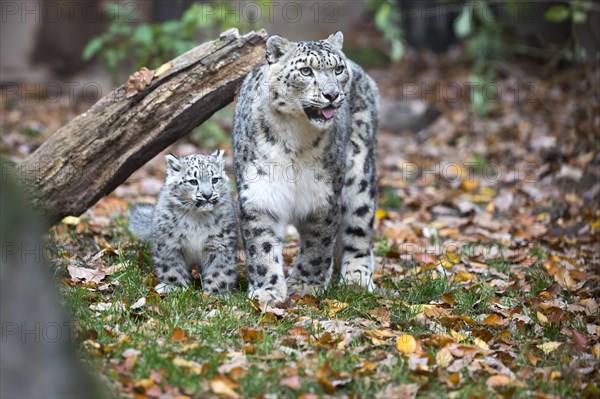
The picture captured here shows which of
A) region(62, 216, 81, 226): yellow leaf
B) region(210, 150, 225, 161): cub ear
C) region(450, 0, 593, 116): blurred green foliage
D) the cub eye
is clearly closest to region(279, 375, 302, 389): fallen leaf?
the cub eye

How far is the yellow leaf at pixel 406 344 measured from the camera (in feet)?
17.5

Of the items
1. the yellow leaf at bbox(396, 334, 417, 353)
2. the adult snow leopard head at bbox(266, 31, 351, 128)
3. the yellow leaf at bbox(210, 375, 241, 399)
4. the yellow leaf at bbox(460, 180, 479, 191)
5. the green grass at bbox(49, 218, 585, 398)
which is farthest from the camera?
the yellow leaf at bbox(460, 180, 479, 191)

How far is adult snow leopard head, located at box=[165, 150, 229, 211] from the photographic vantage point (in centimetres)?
651

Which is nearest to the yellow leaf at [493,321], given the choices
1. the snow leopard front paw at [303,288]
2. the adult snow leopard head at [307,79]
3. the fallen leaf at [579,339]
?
the fallen leaf at [579,339]

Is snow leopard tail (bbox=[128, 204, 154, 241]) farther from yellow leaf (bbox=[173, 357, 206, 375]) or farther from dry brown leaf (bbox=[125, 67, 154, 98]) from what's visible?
yellow leaf (bbox=[173, 357, 206, 375])

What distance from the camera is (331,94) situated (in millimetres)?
6090

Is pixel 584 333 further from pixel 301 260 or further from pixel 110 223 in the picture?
pixel 110 223

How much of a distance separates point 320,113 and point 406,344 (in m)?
1.81

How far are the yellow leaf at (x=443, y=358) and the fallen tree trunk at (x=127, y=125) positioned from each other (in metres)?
3.00

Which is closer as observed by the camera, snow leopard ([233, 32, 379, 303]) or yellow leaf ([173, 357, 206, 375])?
yellow leaf ([173, 357, 206, 375])

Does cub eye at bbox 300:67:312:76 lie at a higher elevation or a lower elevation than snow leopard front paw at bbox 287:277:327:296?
higher

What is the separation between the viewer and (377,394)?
4738mm

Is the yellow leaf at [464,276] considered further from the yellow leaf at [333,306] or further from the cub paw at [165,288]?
the cub paw at [165,288]

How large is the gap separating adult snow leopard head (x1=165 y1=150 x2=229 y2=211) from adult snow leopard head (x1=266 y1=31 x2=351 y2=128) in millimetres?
760
